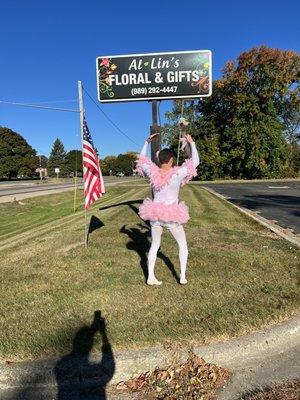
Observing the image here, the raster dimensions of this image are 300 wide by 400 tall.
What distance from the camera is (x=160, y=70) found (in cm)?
1074

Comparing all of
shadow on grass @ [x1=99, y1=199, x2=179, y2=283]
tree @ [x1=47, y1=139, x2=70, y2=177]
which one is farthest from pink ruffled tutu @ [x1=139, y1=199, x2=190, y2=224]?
tree @ [x1=47, y1=139, x2=70, y2=177]

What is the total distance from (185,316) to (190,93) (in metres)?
7.24

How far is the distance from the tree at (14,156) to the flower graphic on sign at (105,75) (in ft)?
258

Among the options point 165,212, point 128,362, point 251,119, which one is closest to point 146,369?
point 128,362

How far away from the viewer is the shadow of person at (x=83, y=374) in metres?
3.66

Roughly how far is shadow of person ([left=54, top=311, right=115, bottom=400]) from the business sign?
7771mm

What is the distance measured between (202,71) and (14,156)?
270 ft

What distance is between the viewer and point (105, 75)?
11195mm

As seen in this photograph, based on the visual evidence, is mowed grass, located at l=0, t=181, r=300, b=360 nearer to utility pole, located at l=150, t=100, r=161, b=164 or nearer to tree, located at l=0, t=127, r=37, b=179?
utility pole, located at l=150, t=100, r=161, b=164

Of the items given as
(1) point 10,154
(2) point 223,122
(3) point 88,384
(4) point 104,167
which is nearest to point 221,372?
(3) point 88,384

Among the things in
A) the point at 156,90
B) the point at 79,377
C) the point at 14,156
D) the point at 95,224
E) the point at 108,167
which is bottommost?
the point at 108,167

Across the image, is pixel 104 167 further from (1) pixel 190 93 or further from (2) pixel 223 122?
(1) pixel 190 93

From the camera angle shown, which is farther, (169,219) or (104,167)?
(104,167)

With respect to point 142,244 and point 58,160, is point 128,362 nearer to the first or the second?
point 142,244
